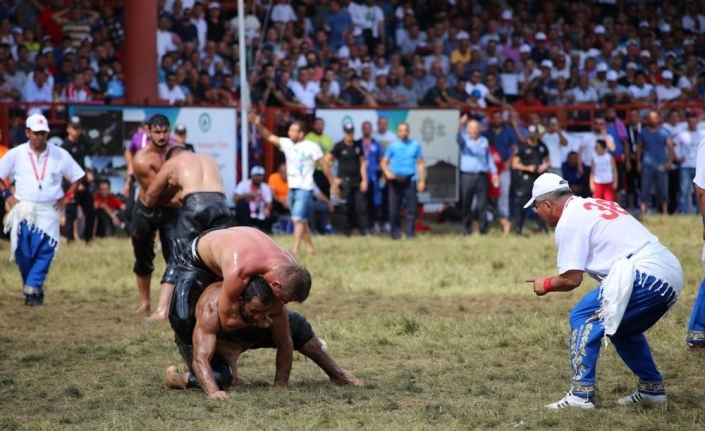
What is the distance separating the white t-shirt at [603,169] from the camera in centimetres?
1867

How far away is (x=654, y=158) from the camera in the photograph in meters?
20.1

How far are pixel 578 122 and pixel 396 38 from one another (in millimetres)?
3989

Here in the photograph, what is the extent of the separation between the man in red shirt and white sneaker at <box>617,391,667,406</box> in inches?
453

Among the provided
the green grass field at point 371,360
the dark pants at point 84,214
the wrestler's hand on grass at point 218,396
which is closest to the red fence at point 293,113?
the dark pants at point 84,214

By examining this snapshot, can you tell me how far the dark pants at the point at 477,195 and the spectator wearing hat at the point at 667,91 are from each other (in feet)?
19.7

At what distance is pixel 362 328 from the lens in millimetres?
9305

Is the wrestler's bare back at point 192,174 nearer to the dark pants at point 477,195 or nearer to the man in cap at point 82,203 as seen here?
the man in cap at point 82,203

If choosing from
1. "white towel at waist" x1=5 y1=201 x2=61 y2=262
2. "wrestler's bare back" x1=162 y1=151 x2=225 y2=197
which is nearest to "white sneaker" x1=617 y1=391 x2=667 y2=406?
"wrestler's bare back" x1=162 y1=151 x2=225 y2=197

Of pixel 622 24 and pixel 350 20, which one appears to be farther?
pixel 622 24

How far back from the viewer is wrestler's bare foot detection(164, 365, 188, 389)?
6941 mm

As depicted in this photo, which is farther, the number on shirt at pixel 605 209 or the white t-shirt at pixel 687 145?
the white t-shirt at pixel 687 145

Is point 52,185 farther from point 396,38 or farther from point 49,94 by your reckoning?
point 396,38

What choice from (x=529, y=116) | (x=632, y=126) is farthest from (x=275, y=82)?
(x=632, y=126)

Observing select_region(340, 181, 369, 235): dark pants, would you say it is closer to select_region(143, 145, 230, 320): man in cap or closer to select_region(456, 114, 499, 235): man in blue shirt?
select_region(456, 114, 499, 235): man in blue shirt
